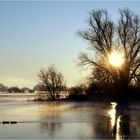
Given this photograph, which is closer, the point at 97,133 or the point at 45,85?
the point at 97,133

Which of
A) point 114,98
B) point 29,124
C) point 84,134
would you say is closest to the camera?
point 84,134

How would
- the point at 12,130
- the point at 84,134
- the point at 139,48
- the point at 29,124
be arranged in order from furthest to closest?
the point at 139,48
the point at 29,124
the point at 12,130
the point at 84,134

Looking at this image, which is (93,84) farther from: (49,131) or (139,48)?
(49,131)

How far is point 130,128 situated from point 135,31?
34736 mm

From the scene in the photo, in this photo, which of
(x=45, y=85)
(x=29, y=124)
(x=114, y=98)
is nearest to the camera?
(x=29, y=124)

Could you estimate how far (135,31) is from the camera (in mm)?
54344

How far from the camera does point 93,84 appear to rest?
197ft

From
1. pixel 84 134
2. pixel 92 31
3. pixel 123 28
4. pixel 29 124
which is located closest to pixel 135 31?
pixel 123 28

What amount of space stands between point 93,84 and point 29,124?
3713 cm

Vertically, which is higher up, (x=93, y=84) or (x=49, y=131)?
(x=93, y=84)

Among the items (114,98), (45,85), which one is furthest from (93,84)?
(45,85)

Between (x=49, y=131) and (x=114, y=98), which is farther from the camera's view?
(x=114, y=98)

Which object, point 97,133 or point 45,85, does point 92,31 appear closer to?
point 45,85

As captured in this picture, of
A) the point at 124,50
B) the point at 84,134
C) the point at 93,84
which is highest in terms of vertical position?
the point at 124,50
